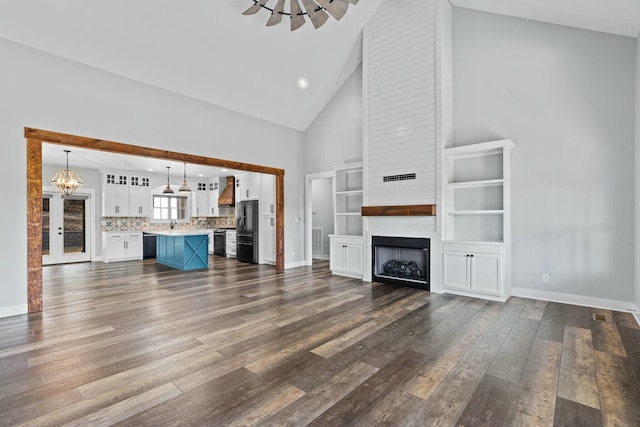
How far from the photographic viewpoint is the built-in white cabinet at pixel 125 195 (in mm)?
9422

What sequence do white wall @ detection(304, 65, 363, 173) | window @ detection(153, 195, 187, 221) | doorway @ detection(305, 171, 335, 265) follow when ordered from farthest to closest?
window @ detection(153, 195, 187, 221) < doorway @ detection(305, 171, 335, 265) < white wall @ detection(304, 65, 363, 173)

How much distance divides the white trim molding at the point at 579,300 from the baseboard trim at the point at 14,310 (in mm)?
6734

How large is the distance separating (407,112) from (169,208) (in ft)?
29.4

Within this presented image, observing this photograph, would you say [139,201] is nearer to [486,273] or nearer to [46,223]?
[46,223]

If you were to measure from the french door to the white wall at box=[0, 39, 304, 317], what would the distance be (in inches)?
236

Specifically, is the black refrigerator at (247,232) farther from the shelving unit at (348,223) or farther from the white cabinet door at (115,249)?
the white cabinet door at (115,249)

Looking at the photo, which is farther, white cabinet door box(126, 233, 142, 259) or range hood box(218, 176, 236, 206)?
range hood box(218, 176, 236, 206)

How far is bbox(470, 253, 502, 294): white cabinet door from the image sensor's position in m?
4.46

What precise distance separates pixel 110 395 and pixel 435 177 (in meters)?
4.81

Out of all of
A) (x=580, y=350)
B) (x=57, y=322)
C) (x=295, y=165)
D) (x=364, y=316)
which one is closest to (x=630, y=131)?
(x=580, y=350)

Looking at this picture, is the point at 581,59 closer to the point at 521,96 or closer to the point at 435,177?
the point at 521,96

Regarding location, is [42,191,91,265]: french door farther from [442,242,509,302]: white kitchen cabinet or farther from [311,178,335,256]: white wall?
[442,242,509,302]: white kitchen cabinet

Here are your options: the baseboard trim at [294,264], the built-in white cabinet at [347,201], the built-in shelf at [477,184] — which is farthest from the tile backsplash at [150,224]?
the built-in shelf at [477,184]

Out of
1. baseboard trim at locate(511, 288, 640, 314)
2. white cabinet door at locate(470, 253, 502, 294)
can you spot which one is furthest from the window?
baseboard trim at locate(511, 288, 640, 314)
